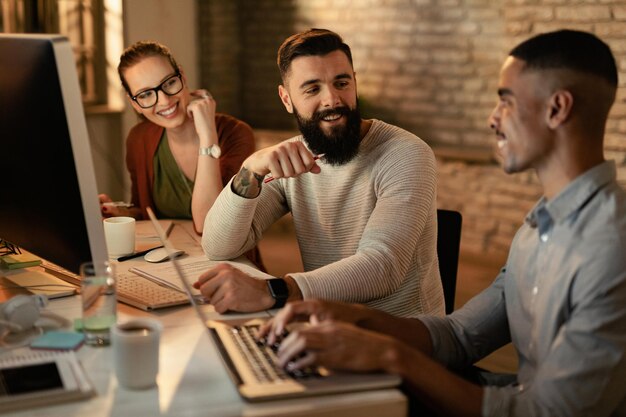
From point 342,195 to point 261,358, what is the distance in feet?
2.76

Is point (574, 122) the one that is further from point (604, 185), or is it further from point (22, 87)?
point (22, 87)

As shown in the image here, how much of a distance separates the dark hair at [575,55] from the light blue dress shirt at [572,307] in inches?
6.4

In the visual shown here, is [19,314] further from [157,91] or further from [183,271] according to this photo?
[157,91]

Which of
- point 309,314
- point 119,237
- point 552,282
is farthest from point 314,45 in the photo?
point 552,282

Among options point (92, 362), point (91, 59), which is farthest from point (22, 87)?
point (91, 59)

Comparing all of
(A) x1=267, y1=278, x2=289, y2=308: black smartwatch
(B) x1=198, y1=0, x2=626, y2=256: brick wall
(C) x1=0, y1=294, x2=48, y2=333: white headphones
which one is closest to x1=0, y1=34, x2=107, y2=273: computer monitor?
(C) x1=0, y1=294, x2=48, y2=333: white headphones

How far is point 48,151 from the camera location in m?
1.44

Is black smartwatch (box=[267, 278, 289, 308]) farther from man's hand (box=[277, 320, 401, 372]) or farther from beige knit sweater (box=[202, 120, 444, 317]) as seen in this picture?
man's hand (box=[277, 320, 401, 372])

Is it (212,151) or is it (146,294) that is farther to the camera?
(212,151)

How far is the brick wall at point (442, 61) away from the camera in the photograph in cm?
460

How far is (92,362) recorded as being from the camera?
1.30 meters

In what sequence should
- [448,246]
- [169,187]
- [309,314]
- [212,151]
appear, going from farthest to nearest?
[169,187]
[212,151]
[448,246]
[309,314]

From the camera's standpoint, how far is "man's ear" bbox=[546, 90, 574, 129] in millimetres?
1330

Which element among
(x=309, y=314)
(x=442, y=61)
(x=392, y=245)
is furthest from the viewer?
(x=442, y=61)
